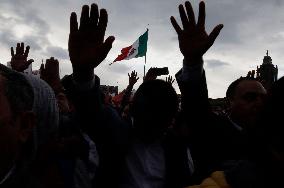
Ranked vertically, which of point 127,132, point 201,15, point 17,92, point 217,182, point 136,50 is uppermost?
point 136,50

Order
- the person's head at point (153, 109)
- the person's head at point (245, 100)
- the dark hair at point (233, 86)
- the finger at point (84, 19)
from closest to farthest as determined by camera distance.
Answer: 1. the finger at point (84, 19)
2. the person's head at point (153, 109)
3. the person's head at point (245, 100)
4. the dark hair at point (233, 86)

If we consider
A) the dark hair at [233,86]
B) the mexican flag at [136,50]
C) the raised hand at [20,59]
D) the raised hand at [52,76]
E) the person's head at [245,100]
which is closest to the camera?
the raised hand at [52,76]

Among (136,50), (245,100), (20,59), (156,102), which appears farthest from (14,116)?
(136,50)

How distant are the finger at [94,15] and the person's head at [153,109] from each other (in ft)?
2.57

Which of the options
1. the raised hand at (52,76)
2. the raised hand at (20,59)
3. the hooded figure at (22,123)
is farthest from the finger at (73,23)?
the raised hand at (20,59)

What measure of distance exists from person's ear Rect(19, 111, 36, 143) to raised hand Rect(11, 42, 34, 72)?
3064 mm

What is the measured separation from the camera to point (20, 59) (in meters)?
4.56

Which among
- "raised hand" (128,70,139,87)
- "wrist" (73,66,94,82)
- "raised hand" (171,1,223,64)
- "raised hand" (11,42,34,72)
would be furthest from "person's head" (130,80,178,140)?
"raised hand" (128,70,139,87)

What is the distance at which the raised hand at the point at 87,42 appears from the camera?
1.91 m

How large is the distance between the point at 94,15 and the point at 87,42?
0.13m

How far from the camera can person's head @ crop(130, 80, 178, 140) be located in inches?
98.0

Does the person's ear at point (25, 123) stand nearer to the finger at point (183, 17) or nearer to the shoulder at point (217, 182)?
the shoulder at point (217, 182)

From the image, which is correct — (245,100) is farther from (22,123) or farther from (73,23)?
(22,123)

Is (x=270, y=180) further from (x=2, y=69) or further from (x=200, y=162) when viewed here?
(x=200, y=162)
